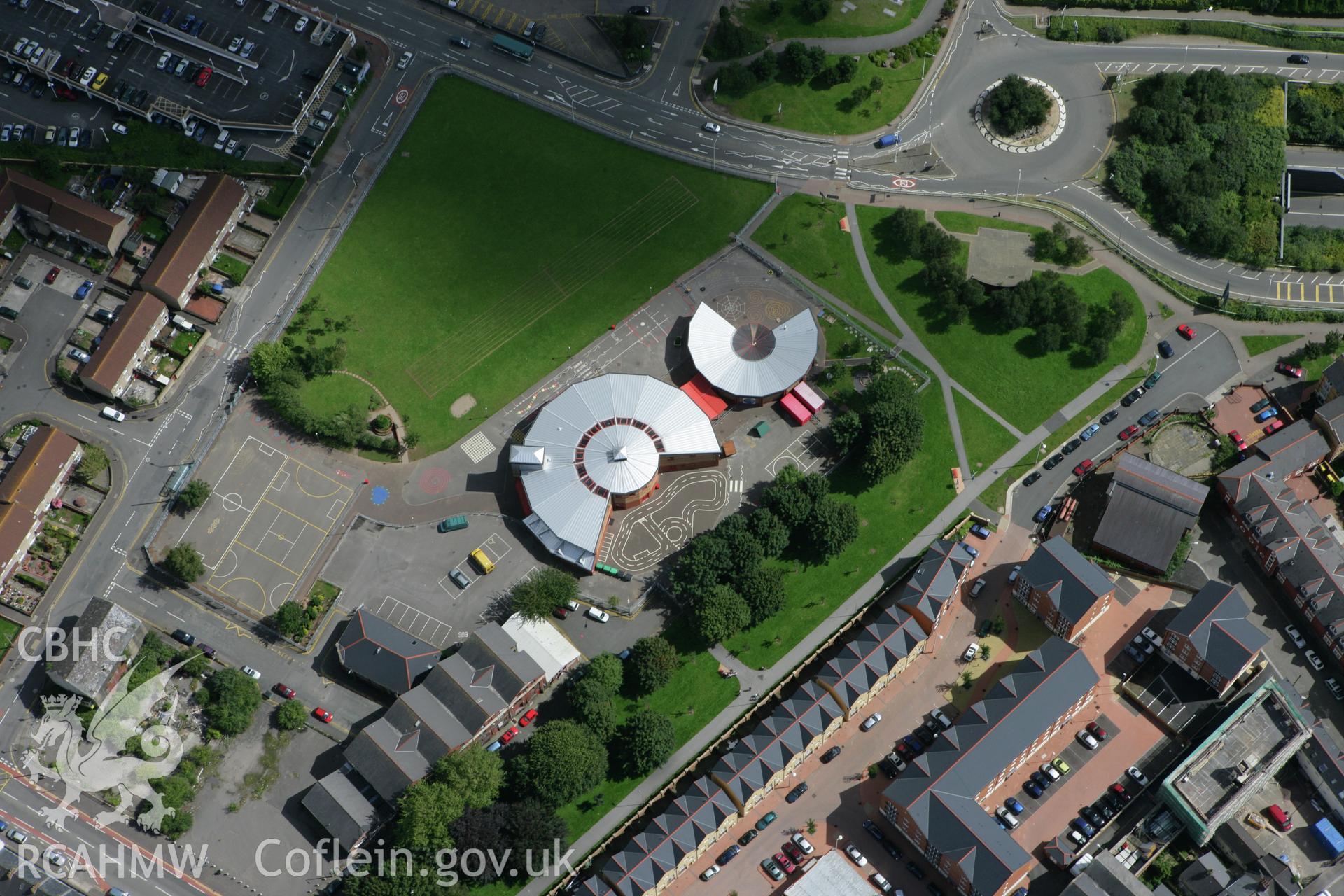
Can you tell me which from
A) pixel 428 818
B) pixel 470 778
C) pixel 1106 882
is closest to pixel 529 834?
pixel 470 778

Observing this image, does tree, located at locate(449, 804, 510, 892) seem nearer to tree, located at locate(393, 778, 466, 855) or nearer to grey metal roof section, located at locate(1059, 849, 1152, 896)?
tree, located at locate(393, 778, 466, 855)

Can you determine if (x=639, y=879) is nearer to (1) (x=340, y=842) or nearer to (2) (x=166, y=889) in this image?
(1) (x=340, y=842)

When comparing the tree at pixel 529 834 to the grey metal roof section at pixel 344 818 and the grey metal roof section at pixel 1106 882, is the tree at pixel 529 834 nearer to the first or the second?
the grey metal roof section at pixel 344 818

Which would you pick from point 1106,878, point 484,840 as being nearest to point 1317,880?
point 1106,878

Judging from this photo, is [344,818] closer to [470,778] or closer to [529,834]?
[470,778]

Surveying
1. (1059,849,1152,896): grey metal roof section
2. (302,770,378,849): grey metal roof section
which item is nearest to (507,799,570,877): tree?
(302,770,378,849): grey metal roof section

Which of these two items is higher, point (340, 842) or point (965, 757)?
point (965, 757)

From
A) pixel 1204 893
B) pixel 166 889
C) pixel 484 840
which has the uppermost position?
pixel 1204 893
